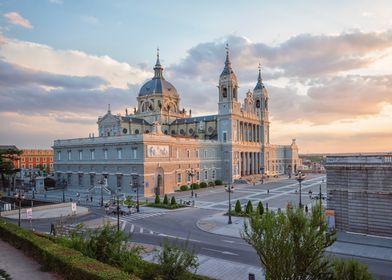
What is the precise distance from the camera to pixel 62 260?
1487 cm

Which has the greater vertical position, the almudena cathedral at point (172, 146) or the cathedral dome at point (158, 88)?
the cathedral dome at point (158, 88)

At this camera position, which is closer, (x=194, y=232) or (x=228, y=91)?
(x=194, y=232)

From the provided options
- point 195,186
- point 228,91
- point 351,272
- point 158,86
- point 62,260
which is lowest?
point 195,186

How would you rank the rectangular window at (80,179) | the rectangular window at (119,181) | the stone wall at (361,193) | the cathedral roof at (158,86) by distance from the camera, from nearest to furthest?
the stone wall at (361,193) → the rectangular window at (119,181) → the rectangular window at (80,179) → the cathedral roof at (158,86)

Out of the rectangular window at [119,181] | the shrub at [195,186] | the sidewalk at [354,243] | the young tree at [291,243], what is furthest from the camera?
the shrub at [195,186]

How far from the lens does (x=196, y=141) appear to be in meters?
72.8

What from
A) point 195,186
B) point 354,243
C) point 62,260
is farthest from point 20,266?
point 195,186

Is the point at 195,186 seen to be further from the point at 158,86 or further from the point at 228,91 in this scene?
the point at 158,86

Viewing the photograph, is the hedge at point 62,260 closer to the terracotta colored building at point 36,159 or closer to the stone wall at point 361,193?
the stone wall at point 361,193

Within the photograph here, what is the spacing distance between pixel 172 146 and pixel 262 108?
4619cm

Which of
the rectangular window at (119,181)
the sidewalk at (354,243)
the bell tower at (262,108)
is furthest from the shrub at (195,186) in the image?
the bell tower at (262,108)

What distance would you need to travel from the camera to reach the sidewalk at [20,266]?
603 inches

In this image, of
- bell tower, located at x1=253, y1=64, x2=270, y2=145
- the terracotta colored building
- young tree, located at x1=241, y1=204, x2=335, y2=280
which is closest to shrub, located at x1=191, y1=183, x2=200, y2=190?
bell tower, located at x1=253, y1=64, x2=270, y2=145

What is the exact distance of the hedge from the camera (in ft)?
42.3
